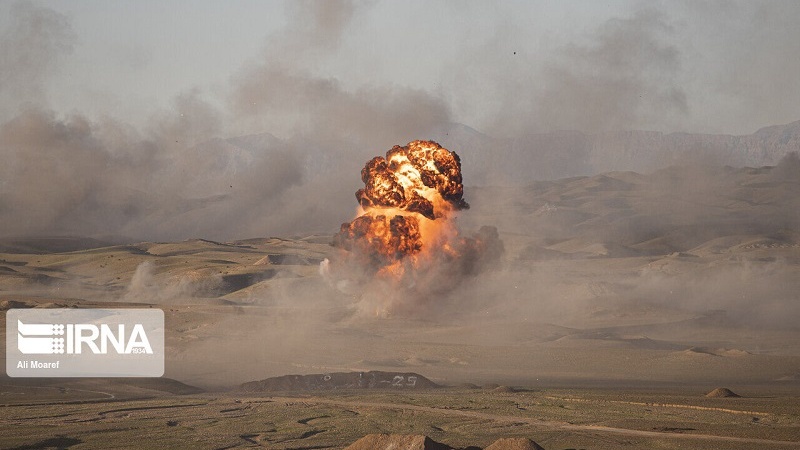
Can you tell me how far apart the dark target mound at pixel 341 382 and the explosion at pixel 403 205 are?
150 ft

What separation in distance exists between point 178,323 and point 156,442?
81004mm

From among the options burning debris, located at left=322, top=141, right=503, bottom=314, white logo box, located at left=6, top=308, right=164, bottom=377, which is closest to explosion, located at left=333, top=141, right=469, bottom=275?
burning debris, located at left=322, top=141, right=503, bottom=314

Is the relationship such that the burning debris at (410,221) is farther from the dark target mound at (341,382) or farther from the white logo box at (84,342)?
the dark target mound at (341,382)

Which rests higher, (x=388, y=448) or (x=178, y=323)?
(x=178, y=323)

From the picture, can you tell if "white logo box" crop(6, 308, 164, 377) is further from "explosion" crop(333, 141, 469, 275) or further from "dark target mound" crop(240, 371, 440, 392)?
"explosion" crop(333, 141, 469, 275)

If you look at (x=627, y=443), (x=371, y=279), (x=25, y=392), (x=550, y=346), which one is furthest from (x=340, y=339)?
(x=627, y=443)

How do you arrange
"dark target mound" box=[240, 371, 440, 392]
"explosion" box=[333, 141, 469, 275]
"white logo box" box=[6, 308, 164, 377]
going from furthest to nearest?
1. "explosion" box=[333, 141, 469, 275]
2. "white logo box" box=[6, 308, 164, 377]
3. "dark target mound" box=[240, 371, 440, 392]

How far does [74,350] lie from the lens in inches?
4712

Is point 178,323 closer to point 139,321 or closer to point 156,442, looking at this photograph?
point 139,321

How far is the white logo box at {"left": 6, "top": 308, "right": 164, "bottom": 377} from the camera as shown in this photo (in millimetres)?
108812

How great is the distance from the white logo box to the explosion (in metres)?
30.7

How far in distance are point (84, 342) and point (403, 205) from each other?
45.9 m

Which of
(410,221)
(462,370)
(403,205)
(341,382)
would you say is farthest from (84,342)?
(410,221)

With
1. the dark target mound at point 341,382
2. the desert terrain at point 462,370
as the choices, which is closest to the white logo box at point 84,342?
the desert terrain at point 462,370
